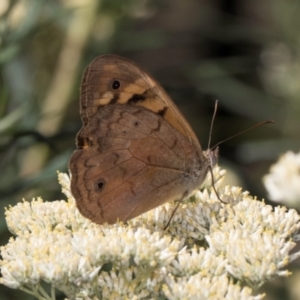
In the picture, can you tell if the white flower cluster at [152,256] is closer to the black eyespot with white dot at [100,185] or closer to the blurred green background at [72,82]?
the black eyespot with white dot at [100,185]

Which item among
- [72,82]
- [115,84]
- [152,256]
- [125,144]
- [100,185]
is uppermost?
[72,82]

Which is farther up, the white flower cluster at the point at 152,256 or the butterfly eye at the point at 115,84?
the butterfly eye at the point at 115,84

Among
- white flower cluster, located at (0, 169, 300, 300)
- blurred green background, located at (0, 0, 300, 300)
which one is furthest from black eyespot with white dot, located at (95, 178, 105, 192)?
blurred green background, located at (0, 0, 300, 300)

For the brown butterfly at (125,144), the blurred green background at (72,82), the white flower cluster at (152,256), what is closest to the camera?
the white flower cluster at (152,256)

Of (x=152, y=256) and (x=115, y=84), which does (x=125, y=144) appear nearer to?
(x=115, y=84)

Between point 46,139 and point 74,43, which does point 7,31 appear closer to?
point 46,139

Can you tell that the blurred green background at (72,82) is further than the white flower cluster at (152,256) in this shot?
Yes

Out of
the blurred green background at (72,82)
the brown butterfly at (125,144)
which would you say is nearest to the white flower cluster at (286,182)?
the blurred green background at (72,82)

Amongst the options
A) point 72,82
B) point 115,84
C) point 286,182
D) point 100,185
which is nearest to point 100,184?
point 100,185
